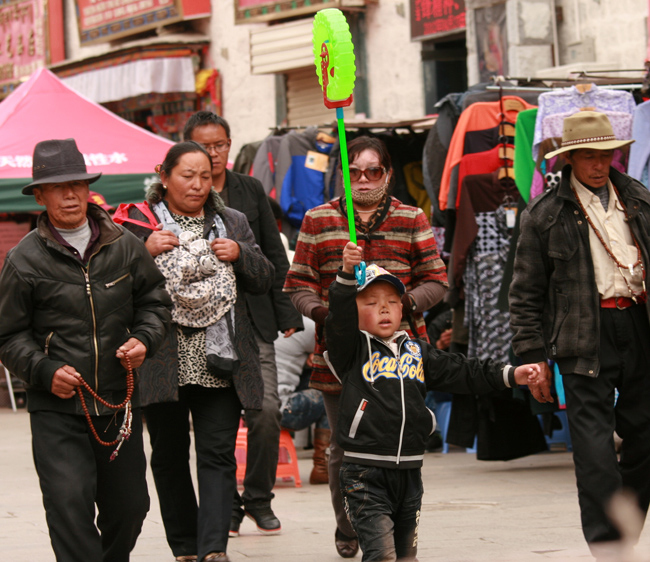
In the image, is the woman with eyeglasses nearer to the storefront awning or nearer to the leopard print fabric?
the leopard print fabric

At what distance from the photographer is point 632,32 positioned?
40.2ft

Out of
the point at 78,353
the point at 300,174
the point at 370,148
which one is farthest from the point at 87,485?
the point at 300,174

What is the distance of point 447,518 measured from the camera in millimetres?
6730

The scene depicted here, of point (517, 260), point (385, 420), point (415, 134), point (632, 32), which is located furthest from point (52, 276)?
point (632, 32)

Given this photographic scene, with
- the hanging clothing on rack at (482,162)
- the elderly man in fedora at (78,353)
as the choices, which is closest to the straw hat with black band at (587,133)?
the elderly man in fedora at (78,353)

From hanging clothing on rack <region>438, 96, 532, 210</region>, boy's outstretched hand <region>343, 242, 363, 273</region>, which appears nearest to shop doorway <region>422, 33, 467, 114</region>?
hanging clothing on rack <region>438, 96, 532, 210</region>

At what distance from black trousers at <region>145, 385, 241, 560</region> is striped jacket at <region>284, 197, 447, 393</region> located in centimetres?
48

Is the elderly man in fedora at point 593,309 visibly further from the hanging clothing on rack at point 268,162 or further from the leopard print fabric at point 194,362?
the hanging clothing on rack at point 268,162

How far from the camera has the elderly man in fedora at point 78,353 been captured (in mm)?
4270

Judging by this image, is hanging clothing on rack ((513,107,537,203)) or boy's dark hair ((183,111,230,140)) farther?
hanging clothing on rack ((513,107,537,203))

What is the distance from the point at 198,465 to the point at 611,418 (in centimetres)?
185

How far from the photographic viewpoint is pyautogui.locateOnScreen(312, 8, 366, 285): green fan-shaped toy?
180 inches

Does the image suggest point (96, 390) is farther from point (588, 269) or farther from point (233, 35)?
point (233, 35)

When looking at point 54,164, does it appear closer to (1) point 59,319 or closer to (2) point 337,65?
(1) point 59,319
